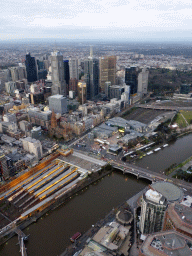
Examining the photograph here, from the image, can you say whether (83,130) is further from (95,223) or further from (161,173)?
(95,223)

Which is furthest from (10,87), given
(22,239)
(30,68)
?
(22,239)

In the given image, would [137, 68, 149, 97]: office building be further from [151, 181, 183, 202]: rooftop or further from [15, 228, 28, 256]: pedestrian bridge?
[15, 228, 28, 256]: pedestrian bridge

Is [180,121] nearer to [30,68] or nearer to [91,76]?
[91,76]

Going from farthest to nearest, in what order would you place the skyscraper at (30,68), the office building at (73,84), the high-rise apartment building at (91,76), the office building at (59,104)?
the skyscraper at (30,68), the office building at (73,84), the high-rise apartment building at (91,76), the office building at (59,104)

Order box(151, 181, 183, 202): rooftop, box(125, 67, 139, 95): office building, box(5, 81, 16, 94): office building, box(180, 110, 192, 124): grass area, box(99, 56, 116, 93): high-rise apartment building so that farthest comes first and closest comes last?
box(5, 81, 16, 94): office building → box(99, 56, 116, 93): high-rise apartment building → box(125, 67, 139, 95): office building → box(180, 110, 192, 124): grass area → box(151, 181, 183, 202): rooftop

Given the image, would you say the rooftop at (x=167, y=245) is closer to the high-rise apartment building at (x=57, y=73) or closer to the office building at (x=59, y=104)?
the office building at (x=59, y=104)

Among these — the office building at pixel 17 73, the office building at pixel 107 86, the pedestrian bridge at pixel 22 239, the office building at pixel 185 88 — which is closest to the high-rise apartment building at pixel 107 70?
the office building at pixel 107 86

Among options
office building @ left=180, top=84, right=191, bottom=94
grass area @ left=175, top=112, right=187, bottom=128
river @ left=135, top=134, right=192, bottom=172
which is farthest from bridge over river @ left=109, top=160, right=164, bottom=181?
office building @ left=180, top=84, right=191, bottom=94

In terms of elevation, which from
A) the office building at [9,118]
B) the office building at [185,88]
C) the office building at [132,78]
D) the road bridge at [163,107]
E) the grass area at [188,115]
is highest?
the office building at [132,78]
